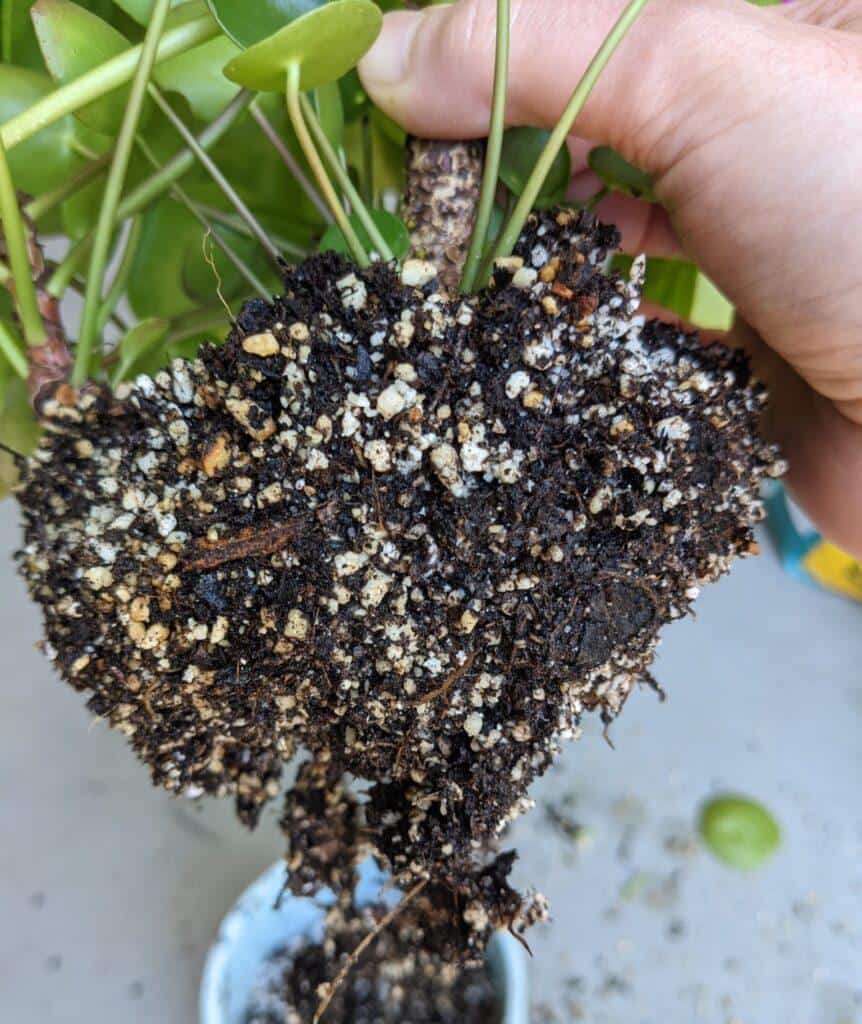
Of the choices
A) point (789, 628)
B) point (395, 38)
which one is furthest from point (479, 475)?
point (789, 628)

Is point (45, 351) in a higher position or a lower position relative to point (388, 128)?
lower

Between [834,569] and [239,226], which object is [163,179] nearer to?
[239,226]

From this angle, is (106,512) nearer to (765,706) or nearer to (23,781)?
(23,781)

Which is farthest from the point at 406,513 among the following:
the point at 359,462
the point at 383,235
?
the point at 383,235

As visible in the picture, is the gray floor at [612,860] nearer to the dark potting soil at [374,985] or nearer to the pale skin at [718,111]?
the dark potting soil at [374,985]

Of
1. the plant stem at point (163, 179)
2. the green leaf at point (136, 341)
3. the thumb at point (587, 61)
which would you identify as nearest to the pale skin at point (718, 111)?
the thumb at point (587, 61)

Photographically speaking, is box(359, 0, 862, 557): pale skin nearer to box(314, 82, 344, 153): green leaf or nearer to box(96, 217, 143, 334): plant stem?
box(314, 82, 344, 153): green leaf
